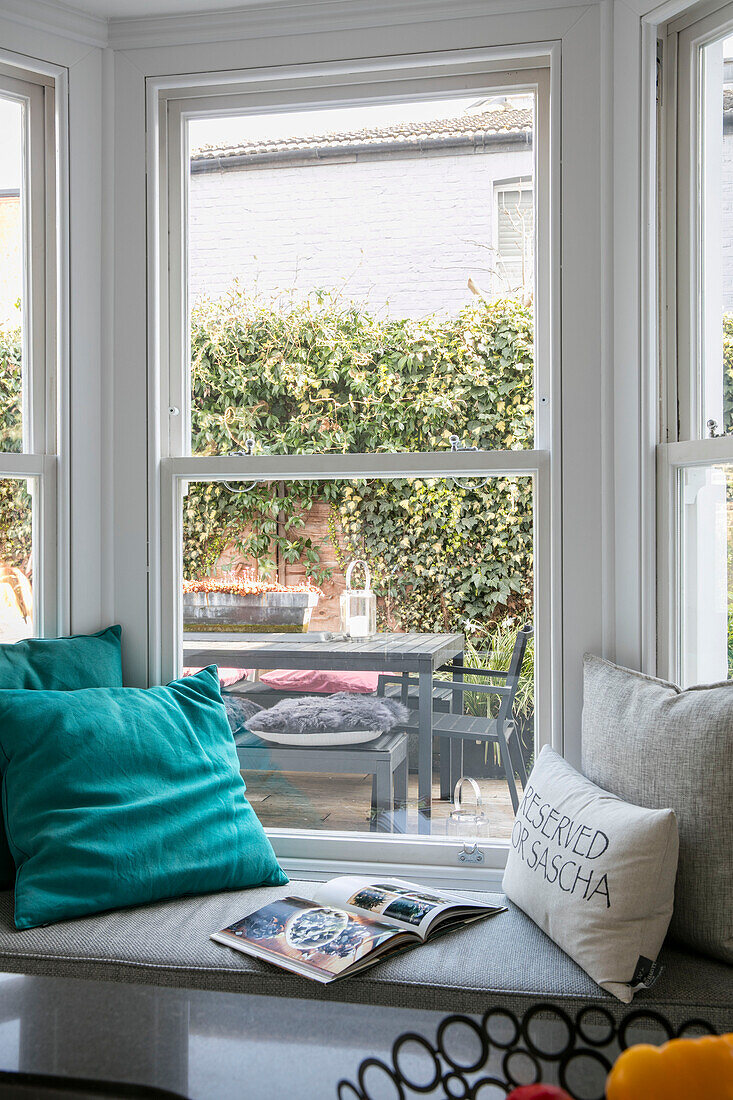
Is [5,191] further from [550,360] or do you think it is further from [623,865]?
[623,865]

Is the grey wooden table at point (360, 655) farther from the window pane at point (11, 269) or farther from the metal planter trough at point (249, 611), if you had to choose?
the window pane at point (11, 269)

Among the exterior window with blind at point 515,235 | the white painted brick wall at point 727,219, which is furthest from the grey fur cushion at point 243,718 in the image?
the white painted brick wall at point 727,219

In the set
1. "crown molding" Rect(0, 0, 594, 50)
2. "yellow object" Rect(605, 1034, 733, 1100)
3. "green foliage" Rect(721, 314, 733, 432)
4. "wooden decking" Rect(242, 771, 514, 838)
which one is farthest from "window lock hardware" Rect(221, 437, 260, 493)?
"yellow object" Rect(605, 1034, 733, 1100)

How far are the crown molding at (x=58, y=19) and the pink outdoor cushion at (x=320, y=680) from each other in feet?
5.64

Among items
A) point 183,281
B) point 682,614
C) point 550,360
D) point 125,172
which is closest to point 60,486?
point 183,281

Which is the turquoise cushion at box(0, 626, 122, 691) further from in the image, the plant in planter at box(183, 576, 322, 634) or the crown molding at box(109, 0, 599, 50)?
the crown molding at box(109, 0, 599, 50)

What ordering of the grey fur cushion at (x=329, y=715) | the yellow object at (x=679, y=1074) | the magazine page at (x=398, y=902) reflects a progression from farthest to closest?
1. the grey fur cushion at (x=329, y=715)
2. the magazine page at (x=398, y=902)
3. the yellow object at (x=679, y=1074)

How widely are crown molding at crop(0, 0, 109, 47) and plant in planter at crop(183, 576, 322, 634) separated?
1.44 m

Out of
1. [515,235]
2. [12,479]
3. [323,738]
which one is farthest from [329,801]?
[515,235]

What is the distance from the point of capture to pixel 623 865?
4.93ft

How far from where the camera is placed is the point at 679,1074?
0.69 meters

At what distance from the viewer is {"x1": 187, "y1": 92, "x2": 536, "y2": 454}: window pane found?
219cm

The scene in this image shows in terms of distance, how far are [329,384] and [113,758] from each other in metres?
1.07

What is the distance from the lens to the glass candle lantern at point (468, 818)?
2.19 meters
